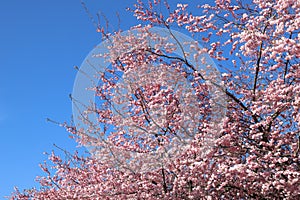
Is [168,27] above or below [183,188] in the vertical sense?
above

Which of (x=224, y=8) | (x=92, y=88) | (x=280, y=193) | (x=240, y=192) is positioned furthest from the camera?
(x=92, y=88)

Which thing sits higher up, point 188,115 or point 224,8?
point 224,8

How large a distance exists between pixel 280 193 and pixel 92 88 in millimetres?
5528

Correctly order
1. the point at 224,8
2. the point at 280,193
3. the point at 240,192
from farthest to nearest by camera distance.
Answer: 1. the point at 224,8
2. the point at 240,192
3. the point at 280,193

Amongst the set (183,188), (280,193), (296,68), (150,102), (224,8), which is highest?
(224,8)

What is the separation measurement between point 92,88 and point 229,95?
412 centimetres

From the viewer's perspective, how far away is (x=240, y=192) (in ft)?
24.7

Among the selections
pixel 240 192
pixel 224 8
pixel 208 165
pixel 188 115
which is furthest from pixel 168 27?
pixel 240 192

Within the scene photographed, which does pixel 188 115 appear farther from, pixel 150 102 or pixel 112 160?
pixel 112 160

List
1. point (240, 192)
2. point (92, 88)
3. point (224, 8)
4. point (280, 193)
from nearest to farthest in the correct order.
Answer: point (280, 193) < point (240, 192) < point (224, 8) < point (92, 88)

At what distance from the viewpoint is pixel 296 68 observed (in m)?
7.00

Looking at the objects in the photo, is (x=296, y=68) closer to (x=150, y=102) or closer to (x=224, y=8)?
(x=224, y=8)

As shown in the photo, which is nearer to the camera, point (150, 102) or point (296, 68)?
point (296, 68)

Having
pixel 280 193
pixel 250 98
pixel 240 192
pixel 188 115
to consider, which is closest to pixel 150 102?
pixel 188 115
